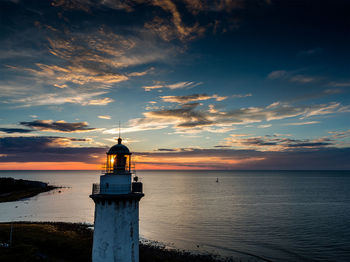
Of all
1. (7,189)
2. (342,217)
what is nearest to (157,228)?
(342,217)

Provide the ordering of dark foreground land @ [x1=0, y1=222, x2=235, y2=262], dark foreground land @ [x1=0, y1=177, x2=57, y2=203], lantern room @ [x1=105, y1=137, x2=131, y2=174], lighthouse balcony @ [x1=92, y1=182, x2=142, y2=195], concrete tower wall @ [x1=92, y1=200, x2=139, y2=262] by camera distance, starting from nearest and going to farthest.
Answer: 1. concrete tower wall @ [x1=92, y1=200, x2=139, y2=262]
2. lighthouse balcony @ [x1=92, y1=182, x2=142, y2=195]
3. lantern room @ [x1=105, y1=137, x2=131, y2=174]
4. dark foreground land @ [x1=0, y1=222, x2=235, y2=262]
5. dark foreground land @ [x1=0, y1=177, x2=57, y2=203]

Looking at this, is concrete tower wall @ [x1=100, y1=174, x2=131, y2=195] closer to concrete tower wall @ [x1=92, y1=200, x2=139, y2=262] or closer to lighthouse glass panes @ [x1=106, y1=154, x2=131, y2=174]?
lighthouse glass panes @ [x1=106, y1=154, x2=131, y2=174]

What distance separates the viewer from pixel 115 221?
552 inches

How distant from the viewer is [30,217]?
5722cm

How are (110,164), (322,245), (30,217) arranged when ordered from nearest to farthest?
(110,164), (322,245), (30,217)

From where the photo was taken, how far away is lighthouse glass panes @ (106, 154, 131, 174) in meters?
15.3

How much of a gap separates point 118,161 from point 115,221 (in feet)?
11.8

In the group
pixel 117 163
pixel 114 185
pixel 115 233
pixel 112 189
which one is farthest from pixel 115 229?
pixel 117 163

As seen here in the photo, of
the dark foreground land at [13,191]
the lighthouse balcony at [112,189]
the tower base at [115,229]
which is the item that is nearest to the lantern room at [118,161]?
the lighthouse balcony at [112,189]

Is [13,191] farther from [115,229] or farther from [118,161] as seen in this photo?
[115,229]

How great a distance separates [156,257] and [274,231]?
86.8ft

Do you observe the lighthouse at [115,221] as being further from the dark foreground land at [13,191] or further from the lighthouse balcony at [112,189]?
the dark foreground land at [13,191]

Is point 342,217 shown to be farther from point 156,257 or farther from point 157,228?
point 156,257

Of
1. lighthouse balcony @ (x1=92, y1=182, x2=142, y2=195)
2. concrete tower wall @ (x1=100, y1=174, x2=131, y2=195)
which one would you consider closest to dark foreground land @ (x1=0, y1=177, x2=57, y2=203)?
lighthouse balcony @ (x1=92, y1=182, x2=142, y2=195)
